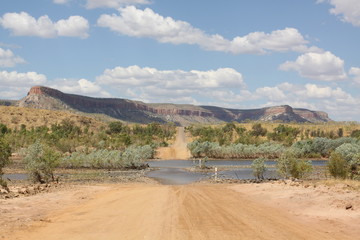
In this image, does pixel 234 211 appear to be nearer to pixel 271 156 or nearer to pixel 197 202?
pixel 197 202

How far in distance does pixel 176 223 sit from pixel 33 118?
6296 inches

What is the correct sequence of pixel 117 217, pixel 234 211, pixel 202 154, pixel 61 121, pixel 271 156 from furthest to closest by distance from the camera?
pixel 61 121 < pixel 202 154 < pixel 271 156 < pixel 234 211 < pixel 117 217

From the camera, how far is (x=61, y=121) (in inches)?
6580

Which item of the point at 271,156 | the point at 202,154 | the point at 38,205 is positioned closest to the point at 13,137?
the point at 202,154

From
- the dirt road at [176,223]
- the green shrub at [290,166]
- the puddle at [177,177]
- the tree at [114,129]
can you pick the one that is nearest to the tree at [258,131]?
the tree at [114,129]

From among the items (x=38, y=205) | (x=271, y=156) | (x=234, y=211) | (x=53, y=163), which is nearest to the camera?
(x=234, y=211)

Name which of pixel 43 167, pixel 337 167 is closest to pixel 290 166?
pixel 337 167

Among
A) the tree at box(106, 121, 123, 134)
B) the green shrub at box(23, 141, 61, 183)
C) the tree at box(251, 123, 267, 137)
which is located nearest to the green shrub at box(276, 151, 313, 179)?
the green shrub at box(23, 141, 61, 183)

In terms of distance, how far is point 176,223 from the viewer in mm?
16328

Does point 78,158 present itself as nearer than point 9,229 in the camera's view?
No

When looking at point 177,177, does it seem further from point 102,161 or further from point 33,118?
point 33,118

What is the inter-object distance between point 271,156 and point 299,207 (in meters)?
98.3

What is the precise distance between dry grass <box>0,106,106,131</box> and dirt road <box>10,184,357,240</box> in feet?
471

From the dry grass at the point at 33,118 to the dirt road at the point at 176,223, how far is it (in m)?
144
